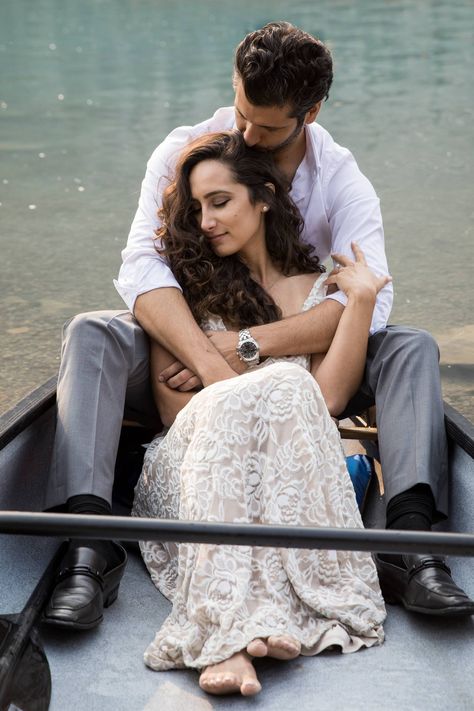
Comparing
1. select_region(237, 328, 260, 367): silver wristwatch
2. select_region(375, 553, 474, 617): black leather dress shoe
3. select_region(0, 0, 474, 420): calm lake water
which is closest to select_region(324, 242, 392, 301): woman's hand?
select_region(237, 328, 260, 367): silver wristwatch

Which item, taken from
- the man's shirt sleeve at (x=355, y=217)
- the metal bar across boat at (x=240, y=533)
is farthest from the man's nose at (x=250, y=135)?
the metal bar across boat at (x=240, y=533)

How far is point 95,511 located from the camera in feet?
7.44

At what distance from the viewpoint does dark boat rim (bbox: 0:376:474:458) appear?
240 cm

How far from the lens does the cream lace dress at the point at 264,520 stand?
6.58ft

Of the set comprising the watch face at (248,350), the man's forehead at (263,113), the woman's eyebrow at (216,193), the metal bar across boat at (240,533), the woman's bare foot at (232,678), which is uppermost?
the man's forehead at (263,113)

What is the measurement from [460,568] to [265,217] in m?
0.94

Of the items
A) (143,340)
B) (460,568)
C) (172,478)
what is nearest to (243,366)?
(143,340)

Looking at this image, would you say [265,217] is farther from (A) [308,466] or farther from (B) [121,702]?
(B) [121,702]

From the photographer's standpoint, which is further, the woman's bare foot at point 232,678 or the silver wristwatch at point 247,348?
the silver wristwatch at point 247,348

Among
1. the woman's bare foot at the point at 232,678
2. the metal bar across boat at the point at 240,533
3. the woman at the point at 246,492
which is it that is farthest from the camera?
the woman at the point at 246,492

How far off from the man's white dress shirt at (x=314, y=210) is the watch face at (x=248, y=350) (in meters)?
0.22

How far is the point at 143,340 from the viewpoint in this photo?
8.70 ft

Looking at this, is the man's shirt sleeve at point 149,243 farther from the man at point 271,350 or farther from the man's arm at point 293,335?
the man's arm at point 293,335

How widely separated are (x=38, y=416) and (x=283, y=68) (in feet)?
3.23
